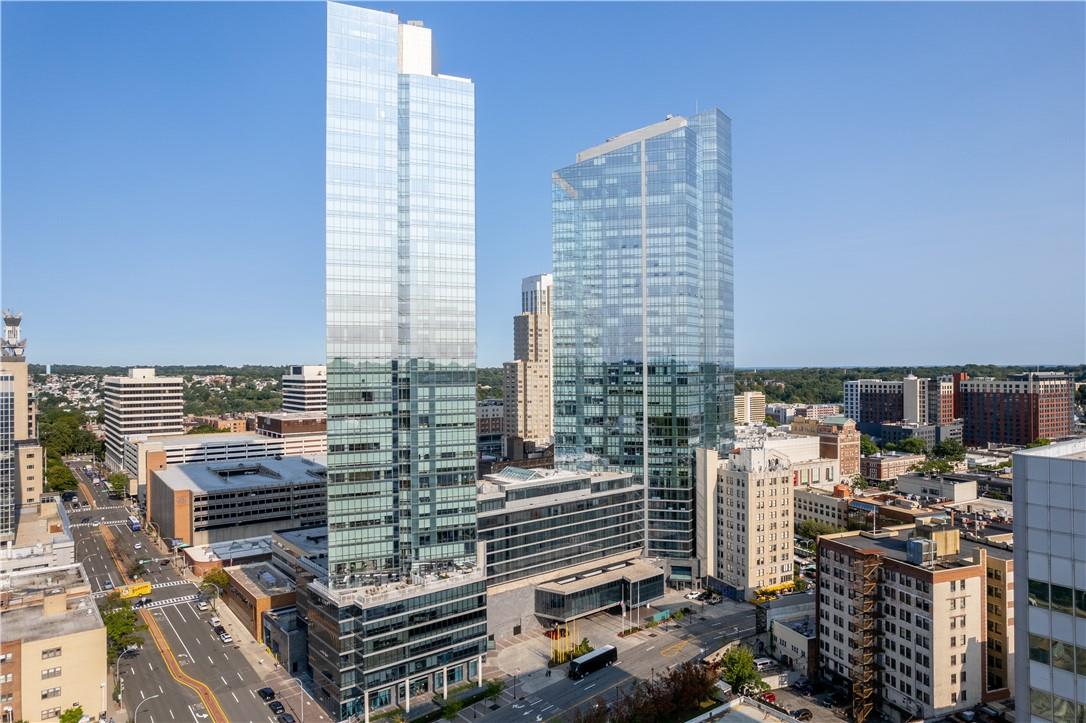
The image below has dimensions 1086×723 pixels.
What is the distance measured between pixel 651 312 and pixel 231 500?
81.3m

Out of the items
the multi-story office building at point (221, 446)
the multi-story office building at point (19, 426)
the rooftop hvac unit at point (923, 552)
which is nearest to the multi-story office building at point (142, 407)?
the multi-story office building at point (221, 446)

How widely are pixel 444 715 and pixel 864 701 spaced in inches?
1522

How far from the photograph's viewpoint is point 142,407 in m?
190

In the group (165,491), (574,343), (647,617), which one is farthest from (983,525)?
(165,491)

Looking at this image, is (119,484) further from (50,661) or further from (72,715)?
(72,715)

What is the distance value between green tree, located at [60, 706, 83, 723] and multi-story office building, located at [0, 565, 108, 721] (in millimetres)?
1210

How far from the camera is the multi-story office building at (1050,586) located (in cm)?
2253

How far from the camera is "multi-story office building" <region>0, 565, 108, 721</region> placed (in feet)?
193

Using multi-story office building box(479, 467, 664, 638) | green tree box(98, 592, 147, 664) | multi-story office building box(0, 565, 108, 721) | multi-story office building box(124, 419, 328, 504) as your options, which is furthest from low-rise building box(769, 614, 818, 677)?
multi-story office building box(124, 419, 328, 504)

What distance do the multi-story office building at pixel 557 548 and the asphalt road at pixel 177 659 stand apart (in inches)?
1087

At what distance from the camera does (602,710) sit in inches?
2297

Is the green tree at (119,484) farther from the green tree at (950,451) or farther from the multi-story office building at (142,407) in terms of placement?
the green tree at (950,451)

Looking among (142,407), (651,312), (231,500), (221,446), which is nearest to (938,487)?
(651,312)

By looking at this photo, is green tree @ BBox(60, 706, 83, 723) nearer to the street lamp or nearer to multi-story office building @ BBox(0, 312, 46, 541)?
the street lamp
